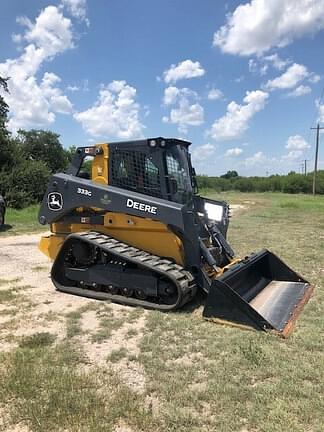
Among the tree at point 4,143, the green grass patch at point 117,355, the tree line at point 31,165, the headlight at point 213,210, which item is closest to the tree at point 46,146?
the tree line at point 31,165

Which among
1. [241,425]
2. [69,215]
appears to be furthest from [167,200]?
[241,425]

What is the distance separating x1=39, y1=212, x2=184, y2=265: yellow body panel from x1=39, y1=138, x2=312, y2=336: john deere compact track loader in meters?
0.01

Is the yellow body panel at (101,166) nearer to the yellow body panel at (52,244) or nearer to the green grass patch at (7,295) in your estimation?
the yellow body panel at (52,244)

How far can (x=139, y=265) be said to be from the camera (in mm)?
5891

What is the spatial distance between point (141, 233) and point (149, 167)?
948 millimetres

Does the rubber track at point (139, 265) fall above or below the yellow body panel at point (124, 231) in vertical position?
below

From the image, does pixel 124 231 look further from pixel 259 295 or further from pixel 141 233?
pixel 259 295

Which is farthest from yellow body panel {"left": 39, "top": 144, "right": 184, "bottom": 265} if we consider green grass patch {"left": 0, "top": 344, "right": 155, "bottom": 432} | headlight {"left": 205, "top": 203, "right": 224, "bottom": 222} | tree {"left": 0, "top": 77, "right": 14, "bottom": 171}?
tree {"left": 0, "top": 77, "right": 14, "bottom": 171}

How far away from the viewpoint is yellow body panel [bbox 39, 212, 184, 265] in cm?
605

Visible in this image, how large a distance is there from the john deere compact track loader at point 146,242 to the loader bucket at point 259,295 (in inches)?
0.5

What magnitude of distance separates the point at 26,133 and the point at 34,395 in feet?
122

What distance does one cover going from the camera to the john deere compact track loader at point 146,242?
5.79m

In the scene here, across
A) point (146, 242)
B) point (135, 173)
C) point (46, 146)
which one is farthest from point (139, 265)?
point (46, 146)

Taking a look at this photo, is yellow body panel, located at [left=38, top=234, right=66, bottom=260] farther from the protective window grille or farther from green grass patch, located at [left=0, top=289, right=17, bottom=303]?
the protective window grille
